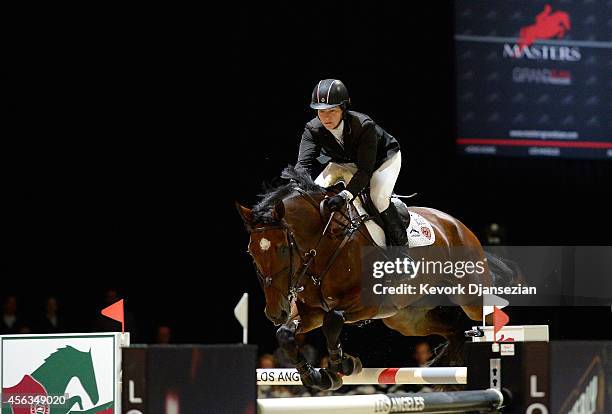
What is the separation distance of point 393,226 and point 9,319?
346cm

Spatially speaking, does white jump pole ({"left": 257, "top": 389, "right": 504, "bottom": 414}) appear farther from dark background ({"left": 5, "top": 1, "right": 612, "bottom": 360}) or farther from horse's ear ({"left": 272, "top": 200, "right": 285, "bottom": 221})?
dark background ({"left": 5, "top": 1, "right": 612, "bottom": 360})

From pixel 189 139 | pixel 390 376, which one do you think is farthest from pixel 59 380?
pixel 189 139

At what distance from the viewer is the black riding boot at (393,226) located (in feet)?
14.5

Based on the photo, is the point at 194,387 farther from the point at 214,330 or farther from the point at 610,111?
the point at 610,111

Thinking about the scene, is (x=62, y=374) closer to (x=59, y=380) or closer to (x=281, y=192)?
(x=59, y=380)

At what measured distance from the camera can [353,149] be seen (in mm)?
4367

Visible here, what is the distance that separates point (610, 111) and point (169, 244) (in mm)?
3842

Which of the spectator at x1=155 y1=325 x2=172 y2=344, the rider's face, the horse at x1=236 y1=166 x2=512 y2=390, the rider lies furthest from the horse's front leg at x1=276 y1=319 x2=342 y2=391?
the spectator at x1=155 y1=325 x2=172 y2=344

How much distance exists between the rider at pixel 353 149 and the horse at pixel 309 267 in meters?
0.13

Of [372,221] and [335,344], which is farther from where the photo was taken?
[372,221]

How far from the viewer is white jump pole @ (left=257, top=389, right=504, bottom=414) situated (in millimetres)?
2189

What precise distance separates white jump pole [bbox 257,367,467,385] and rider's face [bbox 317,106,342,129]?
1143mm

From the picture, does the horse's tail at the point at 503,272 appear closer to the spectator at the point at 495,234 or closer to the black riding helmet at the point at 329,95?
the black riding helmet at the point at 329,95

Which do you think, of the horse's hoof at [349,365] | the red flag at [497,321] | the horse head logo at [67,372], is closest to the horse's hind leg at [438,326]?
the horse's hoof at [349,365]
